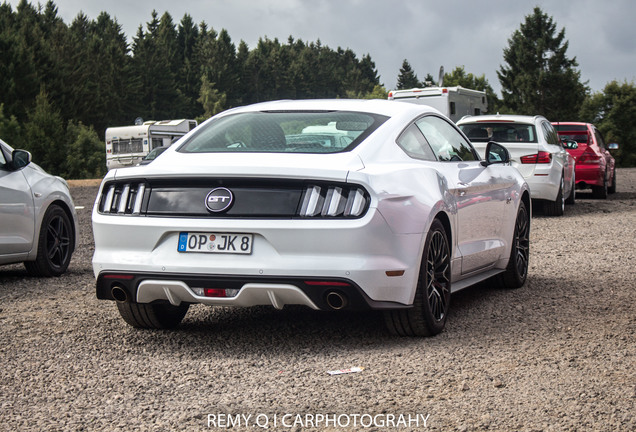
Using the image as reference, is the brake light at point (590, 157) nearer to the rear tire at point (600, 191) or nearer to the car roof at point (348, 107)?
the rear tire at point (600, 191)

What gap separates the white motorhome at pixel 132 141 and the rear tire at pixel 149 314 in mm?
36349

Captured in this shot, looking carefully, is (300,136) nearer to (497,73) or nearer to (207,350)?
(207,350)

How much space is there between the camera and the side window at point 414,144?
19.8 ft

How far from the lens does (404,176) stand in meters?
5.57

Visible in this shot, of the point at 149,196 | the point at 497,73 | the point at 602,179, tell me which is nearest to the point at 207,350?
the point at 149,196

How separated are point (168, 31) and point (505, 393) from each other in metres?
150

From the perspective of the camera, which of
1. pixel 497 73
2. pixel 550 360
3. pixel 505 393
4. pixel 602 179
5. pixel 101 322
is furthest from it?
pixel 497 73

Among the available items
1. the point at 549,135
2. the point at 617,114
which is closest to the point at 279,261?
the point at 549,135

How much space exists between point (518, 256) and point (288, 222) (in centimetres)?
360

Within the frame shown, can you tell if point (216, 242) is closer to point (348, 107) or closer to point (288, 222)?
point (288, 222)

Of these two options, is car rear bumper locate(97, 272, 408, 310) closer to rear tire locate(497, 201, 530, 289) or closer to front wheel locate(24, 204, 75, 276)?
rear tire locate(497, 201, 530, 289)

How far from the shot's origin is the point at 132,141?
140 ft

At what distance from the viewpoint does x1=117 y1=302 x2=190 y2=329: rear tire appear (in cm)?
618

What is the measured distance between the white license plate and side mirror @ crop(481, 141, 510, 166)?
9.03 ft
